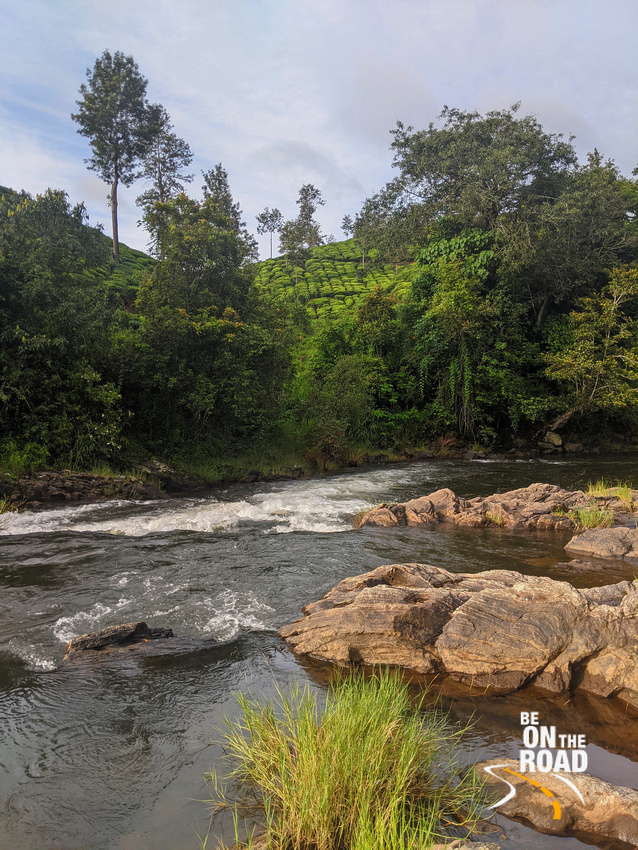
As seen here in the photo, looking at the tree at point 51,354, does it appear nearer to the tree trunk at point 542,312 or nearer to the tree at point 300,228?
the tree trunk at point 542,312

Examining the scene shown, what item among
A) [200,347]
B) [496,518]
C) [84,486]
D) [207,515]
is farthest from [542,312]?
[84,486]

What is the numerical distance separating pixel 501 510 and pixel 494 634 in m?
8.04

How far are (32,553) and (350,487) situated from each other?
38.0 feet

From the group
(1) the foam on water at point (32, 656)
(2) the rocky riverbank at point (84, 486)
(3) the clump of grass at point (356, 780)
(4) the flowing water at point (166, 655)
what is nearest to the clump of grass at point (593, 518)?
(4) the flowing water at point (166, 655)

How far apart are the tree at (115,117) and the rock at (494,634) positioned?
47591mm

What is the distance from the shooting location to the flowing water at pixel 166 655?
421 centimetres

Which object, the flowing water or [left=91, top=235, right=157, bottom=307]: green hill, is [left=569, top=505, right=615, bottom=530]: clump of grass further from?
[left=91, top=235, right=157, bottom=307]: green hill

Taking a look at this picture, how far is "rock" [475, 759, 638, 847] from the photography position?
12.0ft

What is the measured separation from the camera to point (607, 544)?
10.9 meters

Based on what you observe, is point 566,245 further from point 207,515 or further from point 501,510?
point 207,515

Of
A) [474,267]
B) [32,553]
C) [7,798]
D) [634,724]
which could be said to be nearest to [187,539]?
[32,553]

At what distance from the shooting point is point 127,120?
4378 centimetres

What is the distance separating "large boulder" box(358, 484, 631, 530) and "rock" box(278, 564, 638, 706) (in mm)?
6068

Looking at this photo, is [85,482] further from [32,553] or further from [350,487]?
[350,487]
